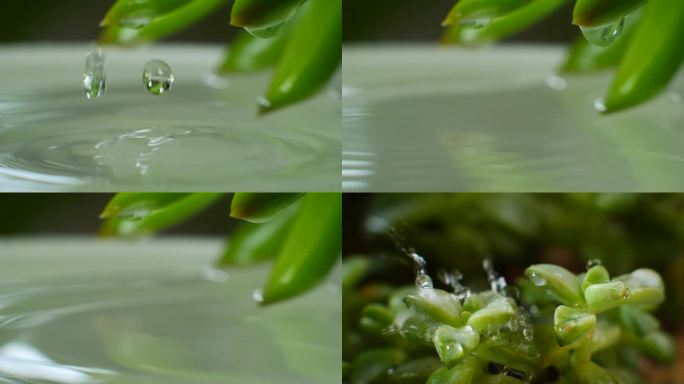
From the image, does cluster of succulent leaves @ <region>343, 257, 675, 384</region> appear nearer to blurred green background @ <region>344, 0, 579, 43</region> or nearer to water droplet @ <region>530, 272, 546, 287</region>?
water droplet @ <region>530, 272, 546, 287</region>

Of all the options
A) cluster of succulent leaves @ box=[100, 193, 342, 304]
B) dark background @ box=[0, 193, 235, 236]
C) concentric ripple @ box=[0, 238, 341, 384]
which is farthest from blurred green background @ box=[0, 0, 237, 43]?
cluster of succulent leaves @ box=[100, 193, 342, 304]

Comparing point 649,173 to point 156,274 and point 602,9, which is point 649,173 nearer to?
point 602,9

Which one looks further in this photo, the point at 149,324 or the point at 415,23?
the point at 415,23

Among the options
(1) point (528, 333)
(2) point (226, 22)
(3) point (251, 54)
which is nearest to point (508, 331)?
(1) point (528, 333)

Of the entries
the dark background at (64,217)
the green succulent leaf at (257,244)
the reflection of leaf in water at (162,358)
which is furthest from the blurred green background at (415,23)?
the reflection of leaf in water at (162,358)

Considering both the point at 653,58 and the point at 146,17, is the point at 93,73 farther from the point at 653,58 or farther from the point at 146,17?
Answer: the point at 653,58

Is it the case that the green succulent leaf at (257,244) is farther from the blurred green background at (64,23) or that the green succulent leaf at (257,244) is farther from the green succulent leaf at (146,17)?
the blurred green background at (64,23)
